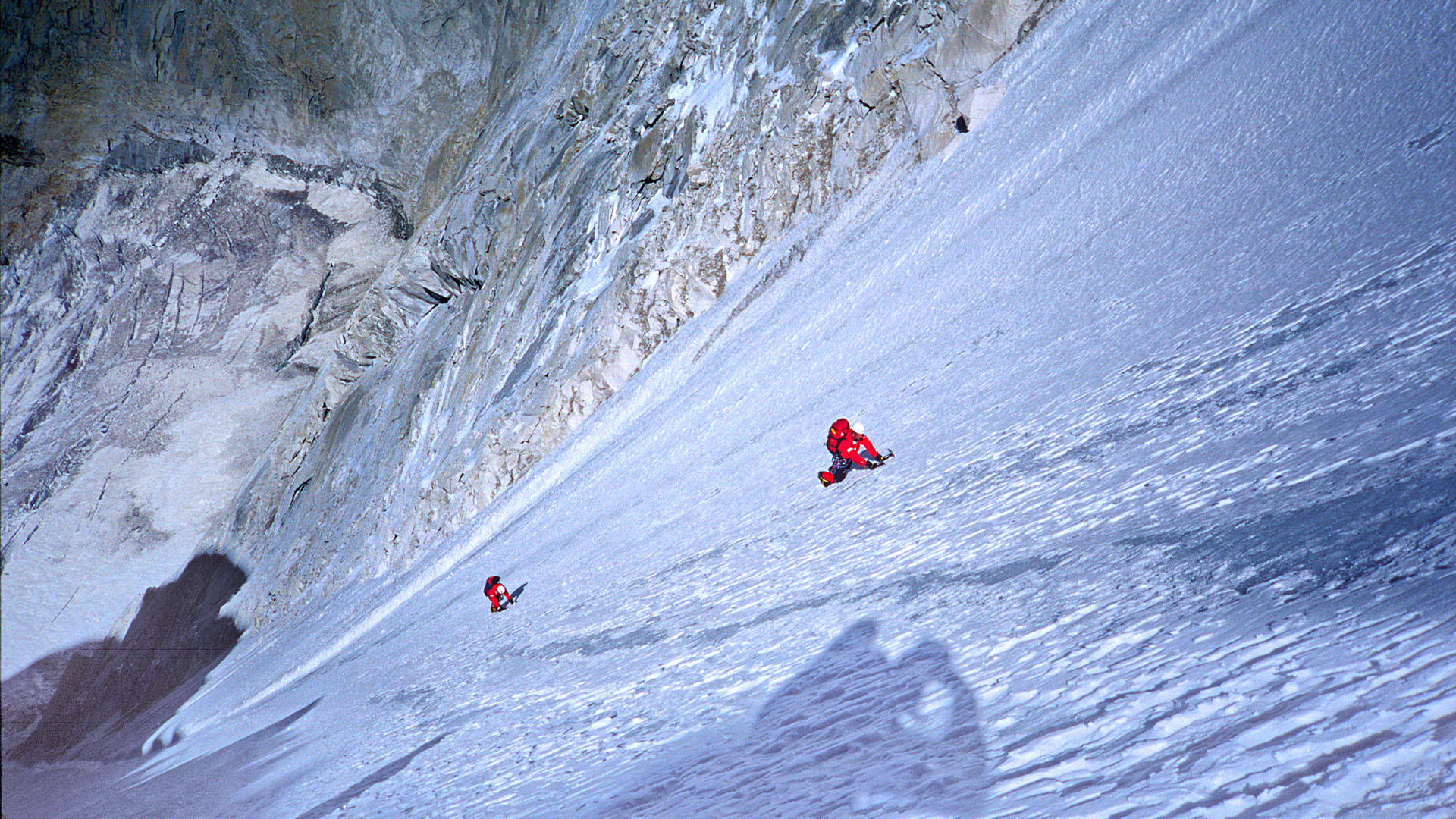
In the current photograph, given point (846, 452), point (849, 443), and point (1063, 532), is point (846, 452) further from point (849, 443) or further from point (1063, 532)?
point (1063, 532)

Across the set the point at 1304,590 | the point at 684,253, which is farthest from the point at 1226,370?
the point at 684,253

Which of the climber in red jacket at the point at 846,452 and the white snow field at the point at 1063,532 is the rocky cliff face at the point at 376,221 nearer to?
the white snow field at the point at 1063,532

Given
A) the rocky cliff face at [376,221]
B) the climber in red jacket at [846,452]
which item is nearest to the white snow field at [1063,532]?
the climber in red jacket at [846,452]

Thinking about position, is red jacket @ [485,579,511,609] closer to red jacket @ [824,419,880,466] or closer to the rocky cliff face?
red jacket @ [824,419,880,466]

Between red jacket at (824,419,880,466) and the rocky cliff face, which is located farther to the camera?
the rocky cliff face

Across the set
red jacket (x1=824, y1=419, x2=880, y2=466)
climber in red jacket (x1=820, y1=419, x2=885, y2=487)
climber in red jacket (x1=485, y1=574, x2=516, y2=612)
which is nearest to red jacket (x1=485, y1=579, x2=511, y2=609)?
climber in red jacket (x1=485, y1=574, x2=516, y2=612)
